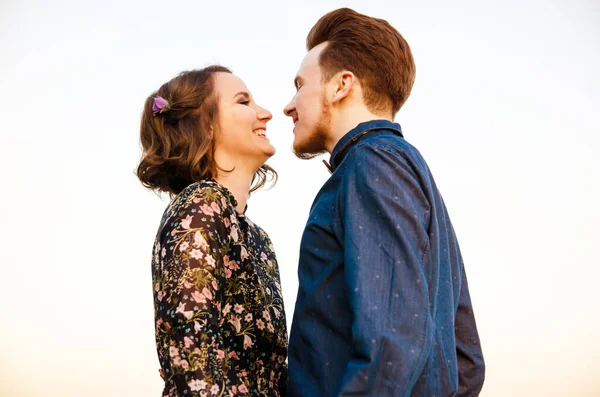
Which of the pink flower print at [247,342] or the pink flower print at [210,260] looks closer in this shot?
the pink flower print at [210,260]

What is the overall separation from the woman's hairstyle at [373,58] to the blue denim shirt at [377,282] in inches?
9.7

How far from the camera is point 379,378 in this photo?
1.62 metres

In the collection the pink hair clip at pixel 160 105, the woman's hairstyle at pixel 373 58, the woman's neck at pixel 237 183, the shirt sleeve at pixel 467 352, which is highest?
the pink hair clip at pixel 160 105

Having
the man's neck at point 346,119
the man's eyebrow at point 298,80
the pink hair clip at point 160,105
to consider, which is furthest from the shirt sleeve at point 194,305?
the pink hair clip at point 160,105

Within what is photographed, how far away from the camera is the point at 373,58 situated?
7.76 ft

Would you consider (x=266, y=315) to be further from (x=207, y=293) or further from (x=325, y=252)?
(x=325, y=252)

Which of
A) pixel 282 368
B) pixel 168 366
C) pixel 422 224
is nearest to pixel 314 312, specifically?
pixel 422 224

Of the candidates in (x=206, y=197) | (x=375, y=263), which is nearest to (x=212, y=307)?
(x=206, y=197)

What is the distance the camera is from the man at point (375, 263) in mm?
1668

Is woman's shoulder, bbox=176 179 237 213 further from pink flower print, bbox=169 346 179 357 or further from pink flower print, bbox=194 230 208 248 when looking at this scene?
pink flower print, bbox=169 346 179 357

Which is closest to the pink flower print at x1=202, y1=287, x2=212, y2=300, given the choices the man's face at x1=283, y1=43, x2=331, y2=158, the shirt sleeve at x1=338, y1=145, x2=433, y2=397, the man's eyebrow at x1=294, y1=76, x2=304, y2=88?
the shirt sleeve at x1=338, y1=145, x2=433, y2=397

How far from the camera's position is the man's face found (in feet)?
7.74

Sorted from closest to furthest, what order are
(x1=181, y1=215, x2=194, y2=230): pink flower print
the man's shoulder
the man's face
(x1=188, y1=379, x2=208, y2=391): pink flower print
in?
the man's shoulder → (x1=188, y1=379, x2=208, y2=391): pink flower print → (x1=181, y1=215, x2=194, y2=230): pink flower print → the man's face

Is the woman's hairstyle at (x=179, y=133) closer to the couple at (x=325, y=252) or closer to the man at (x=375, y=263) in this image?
the couple at (x=325, y=252)
